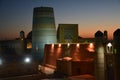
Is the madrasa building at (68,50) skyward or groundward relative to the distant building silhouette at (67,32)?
groundward

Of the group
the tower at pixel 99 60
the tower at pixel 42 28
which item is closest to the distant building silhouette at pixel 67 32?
the tower at pixel 42 28

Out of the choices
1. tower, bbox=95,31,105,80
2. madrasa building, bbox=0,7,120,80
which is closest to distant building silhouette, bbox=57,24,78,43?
madrasa building, bbox=0,7,120,80

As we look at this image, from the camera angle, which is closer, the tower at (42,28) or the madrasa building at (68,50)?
the madrasa building at (68,50)

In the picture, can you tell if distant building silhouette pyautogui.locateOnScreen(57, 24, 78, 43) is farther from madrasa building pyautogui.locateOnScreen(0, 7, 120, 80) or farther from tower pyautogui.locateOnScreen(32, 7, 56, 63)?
tower pyautogui.locateOnScreen(32, 7, 56, 63)

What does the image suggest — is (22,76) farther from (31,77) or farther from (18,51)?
(18,51)

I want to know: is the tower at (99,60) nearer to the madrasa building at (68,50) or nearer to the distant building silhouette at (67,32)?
the madrasa building at (68,50)

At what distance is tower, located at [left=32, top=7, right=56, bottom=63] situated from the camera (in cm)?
3662

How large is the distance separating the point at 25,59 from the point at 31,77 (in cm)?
325

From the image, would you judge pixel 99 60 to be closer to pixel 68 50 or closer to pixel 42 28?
pixel 68 50

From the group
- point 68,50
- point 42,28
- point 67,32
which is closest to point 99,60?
point 68,50

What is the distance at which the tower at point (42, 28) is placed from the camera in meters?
36.6

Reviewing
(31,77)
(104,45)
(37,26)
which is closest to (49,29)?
(37,26)

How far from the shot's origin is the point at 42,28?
120ft

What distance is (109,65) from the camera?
66.7 feet
